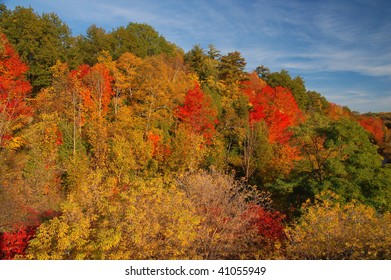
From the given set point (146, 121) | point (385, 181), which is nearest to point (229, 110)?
point (146, 121)

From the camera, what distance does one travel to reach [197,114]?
31.3m

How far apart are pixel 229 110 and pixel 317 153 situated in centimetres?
1624

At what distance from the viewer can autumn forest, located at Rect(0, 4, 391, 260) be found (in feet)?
32.8

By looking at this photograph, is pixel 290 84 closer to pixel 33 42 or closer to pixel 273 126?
pixel 273 126

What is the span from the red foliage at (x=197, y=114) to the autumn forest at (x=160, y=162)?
0.52 feet

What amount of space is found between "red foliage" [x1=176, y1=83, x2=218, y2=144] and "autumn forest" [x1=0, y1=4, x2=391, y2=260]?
0.52 ft

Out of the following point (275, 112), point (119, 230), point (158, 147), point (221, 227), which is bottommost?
point (221, 227)

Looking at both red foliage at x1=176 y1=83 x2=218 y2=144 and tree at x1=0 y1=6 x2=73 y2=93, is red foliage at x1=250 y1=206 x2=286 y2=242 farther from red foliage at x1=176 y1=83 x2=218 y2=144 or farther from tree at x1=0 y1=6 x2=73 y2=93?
tree at x1=0 y1=6 x2=73 y2=93

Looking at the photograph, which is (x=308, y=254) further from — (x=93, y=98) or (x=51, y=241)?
(x=93, y=98)

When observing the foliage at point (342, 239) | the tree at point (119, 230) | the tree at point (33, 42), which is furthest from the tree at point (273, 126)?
the tree at point (33, 42)

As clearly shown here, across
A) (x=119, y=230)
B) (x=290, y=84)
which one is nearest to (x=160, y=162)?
(x=119, y=230)

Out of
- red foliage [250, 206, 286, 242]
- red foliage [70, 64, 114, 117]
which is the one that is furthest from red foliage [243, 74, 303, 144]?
red foliage [250, 206, 286, 242]

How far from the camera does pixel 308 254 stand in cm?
1002

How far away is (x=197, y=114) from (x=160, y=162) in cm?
787
